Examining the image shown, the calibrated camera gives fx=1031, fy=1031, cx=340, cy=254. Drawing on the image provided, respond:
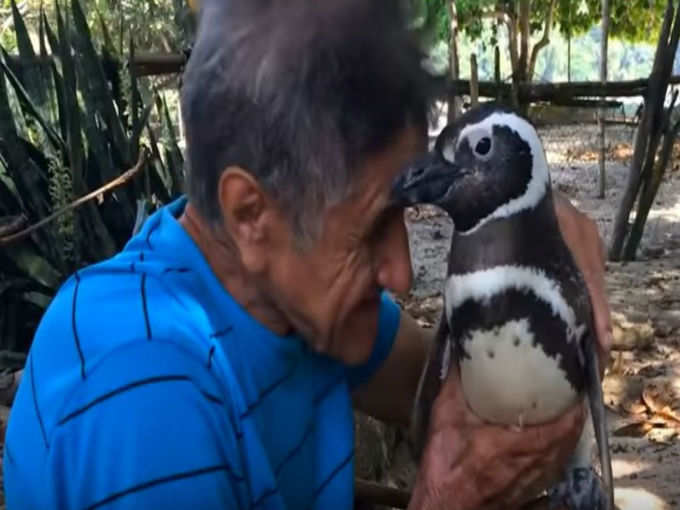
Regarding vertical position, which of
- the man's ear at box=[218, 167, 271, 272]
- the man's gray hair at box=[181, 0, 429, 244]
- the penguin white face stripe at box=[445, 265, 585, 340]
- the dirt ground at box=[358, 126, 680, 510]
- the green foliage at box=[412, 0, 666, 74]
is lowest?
the dirt ground at box=[358, 126, 680, 510]

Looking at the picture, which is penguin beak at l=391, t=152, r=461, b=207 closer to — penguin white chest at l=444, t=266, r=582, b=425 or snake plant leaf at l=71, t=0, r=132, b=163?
penguin white chest at l=444, t=266, r=582, b=425

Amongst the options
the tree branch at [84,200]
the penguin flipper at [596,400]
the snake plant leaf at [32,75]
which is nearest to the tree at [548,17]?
the snake plant leaf at [32,75]

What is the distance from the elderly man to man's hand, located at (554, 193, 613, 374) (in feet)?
0.05

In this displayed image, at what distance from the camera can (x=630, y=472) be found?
2607mm

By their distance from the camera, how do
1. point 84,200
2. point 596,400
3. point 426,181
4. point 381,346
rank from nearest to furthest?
point 426,181 < point 596,400 < point 381,346 < point 84,200

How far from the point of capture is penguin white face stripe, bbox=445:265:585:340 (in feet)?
3.19

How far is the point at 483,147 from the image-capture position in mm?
946

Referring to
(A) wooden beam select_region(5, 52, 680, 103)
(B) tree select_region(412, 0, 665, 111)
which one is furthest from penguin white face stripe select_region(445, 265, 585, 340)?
(B) tree select_region(412, 0, 665, 111)

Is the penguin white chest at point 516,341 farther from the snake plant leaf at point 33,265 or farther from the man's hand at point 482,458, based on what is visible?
the snake plant leaf at point 33,265

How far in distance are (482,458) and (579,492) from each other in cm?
11

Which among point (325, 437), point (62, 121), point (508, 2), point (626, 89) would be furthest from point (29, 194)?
point (508, 2)

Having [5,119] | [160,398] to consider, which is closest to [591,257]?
[160,398]

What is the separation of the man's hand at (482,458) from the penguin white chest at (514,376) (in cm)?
2

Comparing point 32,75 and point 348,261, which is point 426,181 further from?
point 32,75
